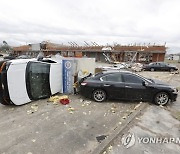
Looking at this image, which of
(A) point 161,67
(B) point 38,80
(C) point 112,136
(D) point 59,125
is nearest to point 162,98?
(C) point 112,136

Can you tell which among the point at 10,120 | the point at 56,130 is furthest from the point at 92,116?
the point at 10,120

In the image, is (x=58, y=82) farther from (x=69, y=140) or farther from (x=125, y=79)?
(x=69, y=140)

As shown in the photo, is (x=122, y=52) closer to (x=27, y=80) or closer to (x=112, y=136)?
(x=27, y=80)

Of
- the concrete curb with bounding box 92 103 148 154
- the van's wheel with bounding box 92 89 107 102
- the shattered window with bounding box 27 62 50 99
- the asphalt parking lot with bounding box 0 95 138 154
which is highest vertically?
the shattered window with bounding box 27 62 50 99

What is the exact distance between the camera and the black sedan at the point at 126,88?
702 cm

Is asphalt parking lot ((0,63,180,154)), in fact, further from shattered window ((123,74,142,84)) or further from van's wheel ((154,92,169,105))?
shattered window ((123,74,142,84))

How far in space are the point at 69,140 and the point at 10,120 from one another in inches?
99.9

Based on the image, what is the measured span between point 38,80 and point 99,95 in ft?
9.10

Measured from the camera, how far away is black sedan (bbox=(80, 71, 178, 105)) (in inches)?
276

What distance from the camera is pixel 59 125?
5152 millimetres

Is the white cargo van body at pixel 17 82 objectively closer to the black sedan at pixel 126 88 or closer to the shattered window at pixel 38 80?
the shattered window at pixel 38 80

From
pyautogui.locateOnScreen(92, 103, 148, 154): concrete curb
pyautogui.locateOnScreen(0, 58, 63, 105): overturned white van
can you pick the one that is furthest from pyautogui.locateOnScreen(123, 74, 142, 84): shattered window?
pyautogui.locateOnScreen(0, 58, 63, 105): overturned white van

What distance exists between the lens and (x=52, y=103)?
7.22m

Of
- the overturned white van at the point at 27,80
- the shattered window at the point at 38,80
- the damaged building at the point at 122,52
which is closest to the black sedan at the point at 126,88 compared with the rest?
the overturned white van at the point at 27,80
